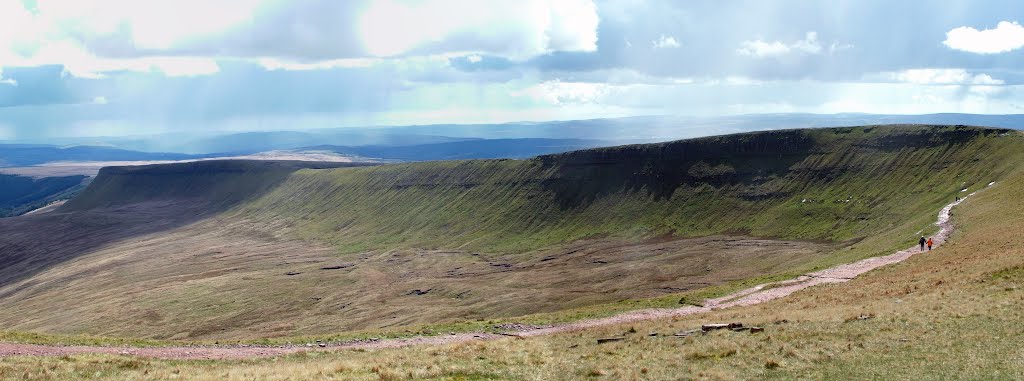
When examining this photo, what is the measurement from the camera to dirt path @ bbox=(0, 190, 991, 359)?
135ft

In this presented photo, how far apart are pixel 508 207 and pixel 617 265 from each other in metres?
65.3

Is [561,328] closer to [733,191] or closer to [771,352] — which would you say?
[771,352]

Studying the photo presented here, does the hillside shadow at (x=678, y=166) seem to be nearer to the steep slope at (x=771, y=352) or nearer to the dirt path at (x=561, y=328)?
the dirt path at (x=561, y=328)

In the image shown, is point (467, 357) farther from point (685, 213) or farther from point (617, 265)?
point (685, 213)

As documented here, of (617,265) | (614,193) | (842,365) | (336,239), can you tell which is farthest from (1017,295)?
(336,239)

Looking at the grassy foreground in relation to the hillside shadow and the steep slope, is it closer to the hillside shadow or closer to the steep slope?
the steep slope

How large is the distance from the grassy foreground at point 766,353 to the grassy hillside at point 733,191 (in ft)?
226

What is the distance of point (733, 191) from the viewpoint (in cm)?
16088

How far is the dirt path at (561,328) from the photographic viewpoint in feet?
135

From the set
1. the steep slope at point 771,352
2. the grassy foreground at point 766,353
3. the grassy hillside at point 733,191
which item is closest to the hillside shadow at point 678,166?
the grassy hillside at point 733,191

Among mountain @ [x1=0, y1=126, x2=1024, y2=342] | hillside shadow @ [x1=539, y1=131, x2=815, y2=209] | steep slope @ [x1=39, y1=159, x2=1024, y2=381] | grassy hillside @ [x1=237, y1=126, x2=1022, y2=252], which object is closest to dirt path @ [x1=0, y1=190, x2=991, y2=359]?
steep slope @ [x1=39, y1=159, x2=1024, y2=381]

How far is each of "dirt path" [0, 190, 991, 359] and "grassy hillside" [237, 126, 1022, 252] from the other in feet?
119

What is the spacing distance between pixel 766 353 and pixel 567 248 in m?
119

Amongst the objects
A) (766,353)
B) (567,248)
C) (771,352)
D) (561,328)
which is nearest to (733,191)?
(567,248)
